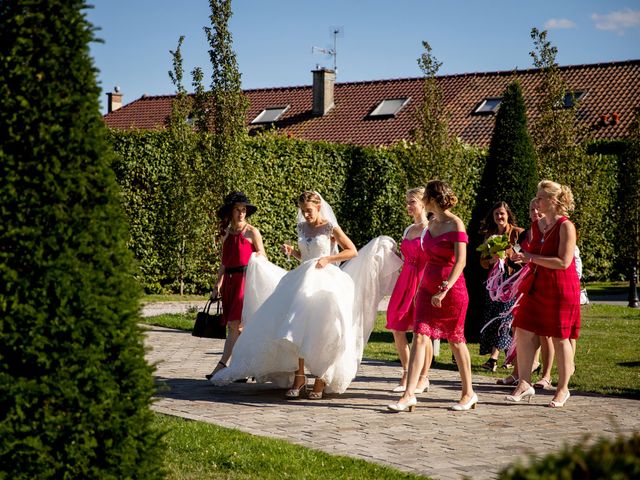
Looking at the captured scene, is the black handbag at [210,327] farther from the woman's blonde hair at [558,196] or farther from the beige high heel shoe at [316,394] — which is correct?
the woman's blonde hair at [558,196]

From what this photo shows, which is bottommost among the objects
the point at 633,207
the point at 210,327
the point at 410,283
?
the point at 210,327

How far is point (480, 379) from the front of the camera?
1124 cm

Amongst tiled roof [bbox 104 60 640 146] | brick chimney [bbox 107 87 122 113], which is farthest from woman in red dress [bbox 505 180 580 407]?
brick chimney [bbox 107 87 122 113]

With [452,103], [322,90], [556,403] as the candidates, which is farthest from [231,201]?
[322,90]

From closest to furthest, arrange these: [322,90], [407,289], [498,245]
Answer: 1. [407,289]
2. [498,245]
3. [322,90]

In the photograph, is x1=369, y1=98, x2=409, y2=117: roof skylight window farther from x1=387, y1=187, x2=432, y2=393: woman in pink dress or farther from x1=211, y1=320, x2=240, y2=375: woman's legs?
x1=387, y1=187, x2=432, y2=393: woman in pink dress

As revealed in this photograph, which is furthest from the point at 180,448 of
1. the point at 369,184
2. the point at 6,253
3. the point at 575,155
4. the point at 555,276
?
the point at 369,184

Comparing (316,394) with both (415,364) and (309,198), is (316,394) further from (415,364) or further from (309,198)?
(309,198)

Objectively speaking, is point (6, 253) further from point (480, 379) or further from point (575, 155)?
point (575, 155)

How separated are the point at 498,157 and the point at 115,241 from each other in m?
11.4

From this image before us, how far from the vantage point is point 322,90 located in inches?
1458

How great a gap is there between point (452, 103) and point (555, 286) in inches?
1058

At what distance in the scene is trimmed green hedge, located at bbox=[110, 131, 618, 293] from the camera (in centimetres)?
1977

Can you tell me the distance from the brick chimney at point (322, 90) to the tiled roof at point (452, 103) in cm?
32
